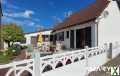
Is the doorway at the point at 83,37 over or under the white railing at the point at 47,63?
over

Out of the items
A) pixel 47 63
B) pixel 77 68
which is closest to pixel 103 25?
pixel 77 68

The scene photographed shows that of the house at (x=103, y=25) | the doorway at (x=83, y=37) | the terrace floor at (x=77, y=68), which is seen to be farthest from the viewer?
the doorway at (x=83, y=37)

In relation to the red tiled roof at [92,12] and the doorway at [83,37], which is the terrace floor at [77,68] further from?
the doorway at [83,37]

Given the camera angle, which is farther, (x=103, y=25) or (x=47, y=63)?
(x=103, y=25)

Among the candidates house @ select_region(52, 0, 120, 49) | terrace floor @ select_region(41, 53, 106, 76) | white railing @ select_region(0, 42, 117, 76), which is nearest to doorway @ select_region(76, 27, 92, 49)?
house @ select_region(52, 0, 120, 49)

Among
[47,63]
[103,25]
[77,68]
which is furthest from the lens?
[103,25]

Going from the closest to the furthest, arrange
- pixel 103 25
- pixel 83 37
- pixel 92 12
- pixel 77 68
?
pixel 77 68, pixel 103 25, pixel 92 12, pixel 83 37

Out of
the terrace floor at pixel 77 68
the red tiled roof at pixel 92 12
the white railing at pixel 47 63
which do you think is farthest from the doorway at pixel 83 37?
the white railing at pixel 47 63

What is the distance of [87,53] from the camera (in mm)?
15469

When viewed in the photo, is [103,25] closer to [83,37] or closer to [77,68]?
[83,37]

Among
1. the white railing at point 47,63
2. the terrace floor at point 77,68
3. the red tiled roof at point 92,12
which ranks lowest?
the terrace floor at point 77,68

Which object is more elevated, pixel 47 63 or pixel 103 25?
pixel 103 25

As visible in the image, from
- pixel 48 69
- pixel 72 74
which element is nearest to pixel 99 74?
pixel 72 74

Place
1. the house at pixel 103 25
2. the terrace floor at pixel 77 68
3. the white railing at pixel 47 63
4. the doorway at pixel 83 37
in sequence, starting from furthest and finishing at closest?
1. the doorway at pixel 83 37
2. the house at pixel 103 25
3. the terrace floor at pixel 77 68
4. the white railing at pixel 47 63
